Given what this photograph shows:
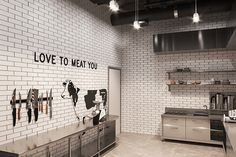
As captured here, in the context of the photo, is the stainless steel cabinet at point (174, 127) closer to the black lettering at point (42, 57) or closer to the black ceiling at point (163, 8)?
the black ceiling at point (163, 8)

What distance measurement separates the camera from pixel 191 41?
5.28 m

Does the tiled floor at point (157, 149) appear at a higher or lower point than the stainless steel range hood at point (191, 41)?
lower

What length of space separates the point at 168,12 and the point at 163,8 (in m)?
0.17

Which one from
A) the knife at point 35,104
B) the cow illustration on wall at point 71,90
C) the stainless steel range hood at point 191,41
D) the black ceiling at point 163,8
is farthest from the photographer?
the stainless steel range hood at point 191,41

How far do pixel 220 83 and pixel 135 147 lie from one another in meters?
2.74

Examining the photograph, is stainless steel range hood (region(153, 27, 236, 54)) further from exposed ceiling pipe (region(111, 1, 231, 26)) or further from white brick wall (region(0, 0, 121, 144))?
white brick wall (region(0, 0, 121, 144))

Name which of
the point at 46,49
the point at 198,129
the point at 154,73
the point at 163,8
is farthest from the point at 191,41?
the point at 46,49

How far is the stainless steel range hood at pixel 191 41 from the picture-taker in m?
5.00

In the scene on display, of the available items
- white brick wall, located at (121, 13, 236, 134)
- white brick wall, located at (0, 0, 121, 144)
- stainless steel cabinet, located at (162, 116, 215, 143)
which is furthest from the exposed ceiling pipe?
stainless steel cabinet, located at (162, 116, 215, 143)

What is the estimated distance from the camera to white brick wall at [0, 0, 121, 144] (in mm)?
2797

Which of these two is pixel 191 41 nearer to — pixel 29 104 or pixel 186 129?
pixel 186 129

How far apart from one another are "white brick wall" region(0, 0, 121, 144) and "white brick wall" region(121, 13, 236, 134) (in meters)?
1.38

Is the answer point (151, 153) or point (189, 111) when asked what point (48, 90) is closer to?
point (151, 153)

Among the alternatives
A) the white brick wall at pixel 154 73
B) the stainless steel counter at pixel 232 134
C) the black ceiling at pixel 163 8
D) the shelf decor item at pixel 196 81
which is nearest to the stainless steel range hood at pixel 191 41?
the white brick wall at pixel 154 73
